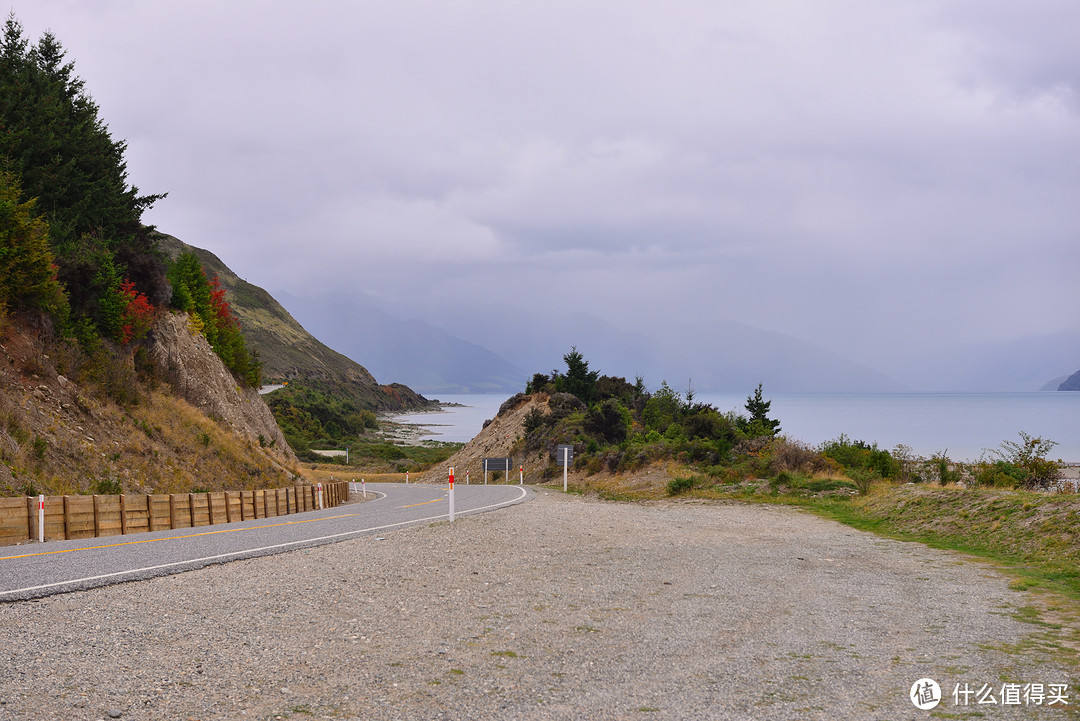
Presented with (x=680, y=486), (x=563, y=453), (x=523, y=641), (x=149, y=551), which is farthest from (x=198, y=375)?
(x=523, y=641)

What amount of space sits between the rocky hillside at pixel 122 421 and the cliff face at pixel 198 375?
0.06m

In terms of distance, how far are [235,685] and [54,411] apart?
864 inches

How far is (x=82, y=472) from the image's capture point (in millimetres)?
21984

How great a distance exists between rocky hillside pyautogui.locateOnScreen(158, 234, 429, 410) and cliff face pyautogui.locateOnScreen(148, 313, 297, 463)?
9649 centimetres

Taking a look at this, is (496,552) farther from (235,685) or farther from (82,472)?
(82,472)

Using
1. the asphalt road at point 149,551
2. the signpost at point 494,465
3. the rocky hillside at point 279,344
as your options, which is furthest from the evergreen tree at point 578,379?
the rocky hillside at point 279,344

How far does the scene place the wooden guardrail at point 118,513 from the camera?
45.8 feet

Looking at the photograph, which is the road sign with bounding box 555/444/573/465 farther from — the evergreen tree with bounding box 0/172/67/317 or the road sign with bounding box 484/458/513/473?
the evergreen tree with bounding box 0/172/67/317

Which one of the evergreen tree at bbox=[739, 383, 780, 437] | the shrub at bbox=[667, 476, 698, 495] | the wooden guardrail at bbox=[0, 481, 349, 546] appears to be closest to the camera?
the wooden guardrail at bbox=[0, 481, 349, 546]

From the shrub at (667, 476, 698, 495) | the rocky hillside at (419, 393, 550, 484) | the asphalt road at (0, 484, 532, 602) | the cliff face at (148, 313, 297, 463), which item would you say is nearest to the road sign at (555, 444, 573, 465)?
the shrub at (667, 476, 698, 495)

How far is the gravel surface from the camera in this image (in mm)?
5492

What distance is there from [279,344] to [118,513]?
14653 cm

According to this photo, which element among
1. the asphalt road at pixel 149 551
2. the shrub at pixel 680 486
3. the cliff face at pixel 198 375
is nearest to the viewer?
the asphalt road at pixel 149 551

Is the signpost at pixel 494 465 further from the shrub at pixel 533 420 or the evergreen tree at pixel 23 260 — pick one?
the evergreen tree at pixel 23 260
